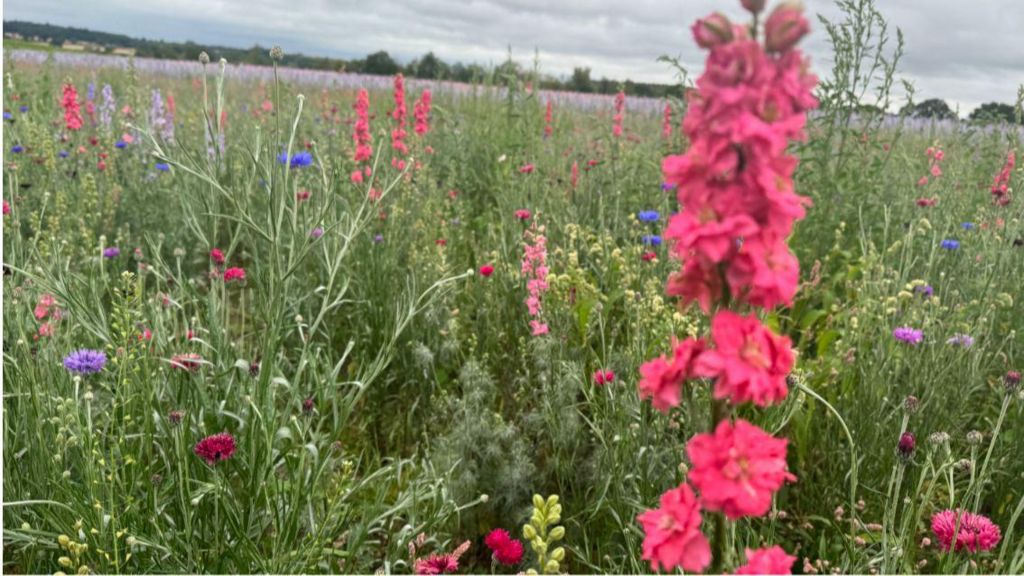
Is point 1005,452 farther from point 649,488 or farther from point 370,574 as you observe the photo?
point 370,574

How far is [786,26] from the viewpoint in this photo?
740 mm

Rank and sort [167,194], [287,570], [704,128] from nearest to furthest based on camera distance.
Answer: [704,128] → [287,570] → [167,194]

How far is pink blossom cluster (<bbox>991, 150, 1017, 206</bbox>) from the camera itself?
3323 mm

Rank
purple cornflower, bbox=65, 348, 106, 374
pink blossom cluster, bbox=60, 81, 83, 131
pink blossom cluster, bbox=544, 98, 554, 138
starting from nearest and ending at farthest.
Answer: purple cornflower, bbox=65, 348, 106, 374 < pink blossom cluster, bbox=60, 81, 83, 131 < pink blossom cluster, bbox=544, 98, 554, 138

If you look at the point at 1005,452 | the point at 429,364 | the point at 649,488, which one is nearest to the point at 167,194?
the point at 429,364

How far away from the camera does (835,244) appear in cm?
402

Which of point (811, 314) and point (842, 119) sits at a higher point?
point (842, 119)

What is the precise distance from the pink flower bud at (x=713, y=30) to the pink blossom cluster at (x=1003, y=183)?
2.98 metres

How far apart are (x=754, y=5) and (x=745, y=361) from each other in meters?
0.34

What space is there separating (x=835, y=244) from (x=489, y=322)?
1907 mm

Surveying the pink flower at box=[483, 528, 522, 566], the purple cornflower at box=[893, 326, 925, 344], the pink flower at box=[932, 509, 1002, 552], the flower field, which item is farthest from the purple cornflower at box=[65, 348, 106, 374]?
the purple cornflower at box=[893, 326, 925, 344]

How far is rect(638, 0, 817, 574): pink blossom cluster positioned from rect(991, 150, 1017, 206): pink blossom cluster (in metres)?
2.97

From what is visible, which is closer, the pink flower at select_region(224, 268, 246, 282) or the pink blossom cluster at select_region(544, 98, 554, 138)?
the pink flower at select_region(224, 268, 246, 282)

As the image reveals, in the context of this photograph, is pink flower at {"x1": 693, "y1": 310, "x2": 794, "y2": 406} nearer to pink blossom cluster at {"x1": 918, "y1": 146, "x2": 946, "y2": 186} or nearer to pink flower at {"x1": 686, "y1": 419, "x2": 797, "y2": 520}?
pink flower at {"x1": 686, "y1": 419, "x2": 797, "y2": 520}
